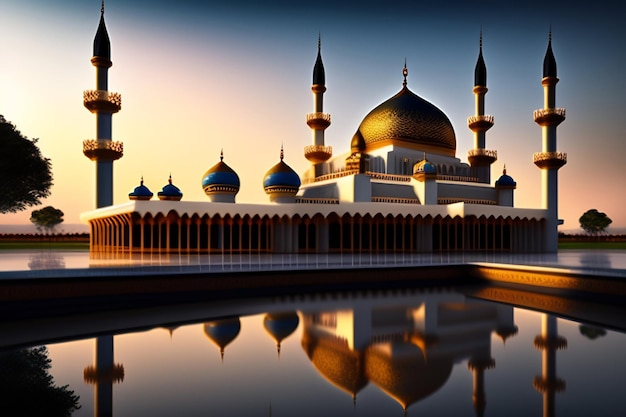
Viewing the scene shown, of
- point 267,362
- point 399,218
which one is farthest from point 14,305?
point 399,218

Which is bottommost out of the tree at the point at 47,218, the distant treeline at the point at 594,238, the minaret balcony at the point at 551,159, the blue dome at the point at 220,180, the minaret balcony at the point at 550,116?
the distant treeline at the point at 594,238

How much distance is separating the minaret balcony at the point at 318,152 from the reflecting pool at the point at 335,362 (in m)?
19.1

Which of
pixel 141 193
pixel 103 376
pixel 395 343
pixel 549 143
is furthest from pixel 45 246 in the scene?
pixel 549 143

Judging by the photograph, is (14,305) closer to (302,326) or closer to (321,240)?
Result: (302,326)

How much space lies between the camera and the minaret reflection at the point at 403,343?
5547mm

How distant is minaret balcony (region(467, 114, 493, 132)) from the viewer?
2917 centimetres

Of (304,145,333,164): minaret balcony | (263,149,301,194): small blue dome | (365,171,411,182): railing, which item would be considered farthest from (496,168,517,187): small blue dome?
(263,149,301,194): small blue dome

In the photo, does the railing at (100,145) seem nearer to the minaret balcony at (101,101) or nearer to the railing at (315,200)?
the minaret balcony at (101,101)

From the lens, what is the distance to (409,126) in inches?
1096

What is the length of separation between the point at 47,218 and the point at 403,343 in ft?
190

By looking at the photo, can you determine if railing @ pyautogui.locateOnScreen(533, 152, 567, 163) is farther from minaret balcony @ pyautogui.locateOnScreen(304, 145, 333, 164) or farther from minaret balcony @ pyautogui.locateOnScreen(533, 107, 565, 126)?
minaret balcony @ pyautogui.locateOnScreen(304, 145, 333, 164)

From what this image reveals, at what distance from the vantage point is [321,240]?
20.7 m

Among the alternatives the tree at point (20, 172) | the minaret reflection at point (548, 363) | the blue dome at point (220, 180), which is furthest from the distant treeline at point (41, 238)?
the minaret reflection at point (548, 363)

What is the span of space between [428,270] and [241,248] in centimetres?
866
